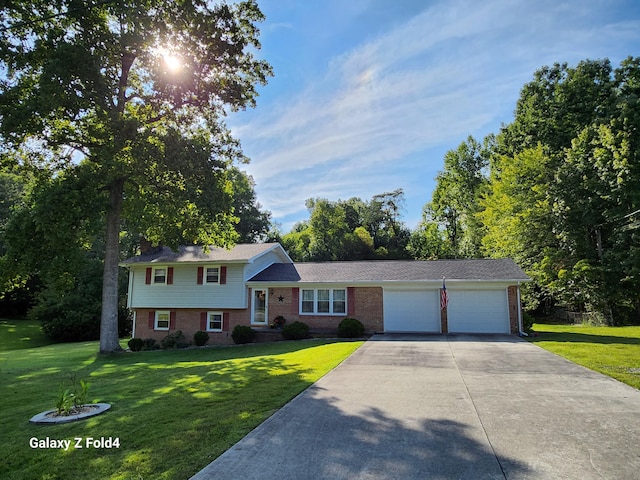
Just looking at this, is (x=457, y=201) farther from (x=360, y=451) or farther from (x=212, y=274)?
(x=360, y=451)

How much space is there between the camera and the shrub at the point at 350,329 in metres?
18.7

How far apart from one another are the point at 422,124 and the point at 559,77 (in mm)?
26594

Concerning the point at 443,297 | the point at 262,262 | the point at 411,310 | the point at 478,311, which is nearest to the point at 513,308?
the point at 478,311

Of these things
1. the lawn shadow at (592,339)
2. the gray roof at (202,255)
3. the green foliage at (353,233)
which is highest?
the green foliage at (353,233)

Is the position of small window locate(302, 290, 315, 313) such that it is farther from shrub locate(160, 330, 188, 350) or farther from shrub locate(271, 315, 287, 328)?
A: shrub locate(160, 330, 188, 350)

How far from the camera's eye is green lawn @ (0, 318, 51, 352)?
27.4 meters

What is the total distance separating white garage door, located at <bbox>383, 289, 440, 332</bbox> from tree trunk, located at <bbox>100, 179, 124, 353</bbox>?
514 inches

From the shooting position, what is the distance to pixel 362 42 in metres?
12.9

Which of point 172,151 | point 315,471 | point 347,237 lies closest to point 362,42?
point 172,151

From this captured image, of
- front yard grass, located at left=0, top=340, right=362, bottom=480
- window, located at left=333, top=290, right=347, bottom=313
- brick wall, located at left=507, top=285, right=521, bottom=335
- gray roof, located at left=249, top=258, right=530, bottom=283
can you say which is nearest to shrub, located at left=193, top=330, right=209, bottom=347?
gray roof, located at left=249, top=258, right=530, bottom=283

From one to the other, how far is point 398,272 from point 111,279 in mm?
14182

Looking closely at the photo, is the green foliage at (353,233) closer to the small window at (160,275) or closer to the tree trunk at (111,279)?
the small window at (160,275)

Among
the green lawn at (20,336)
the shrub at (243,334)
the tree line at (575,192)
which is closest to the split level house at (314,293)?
the shrub at (243,334)

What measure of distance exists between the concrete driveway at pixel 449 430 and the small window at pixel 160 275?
16.6 meters
